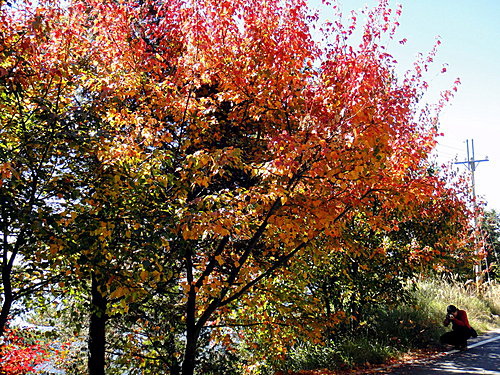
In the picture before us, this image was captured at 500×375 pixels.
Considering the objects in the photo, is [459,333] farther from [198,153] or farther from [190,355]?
[198,153]

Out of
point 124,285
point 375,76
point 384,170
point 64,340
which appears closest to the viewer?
point 124,285

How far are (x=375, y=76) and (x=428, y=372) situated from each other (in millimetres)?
6010

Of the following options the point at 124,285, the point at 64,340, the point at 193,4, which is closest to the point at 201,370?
the point at 64,340

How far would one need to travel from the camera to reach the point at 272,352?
28.8ft

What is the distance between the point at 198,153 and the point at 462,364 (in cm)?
768

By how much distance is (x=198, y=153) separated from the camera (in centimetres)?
534

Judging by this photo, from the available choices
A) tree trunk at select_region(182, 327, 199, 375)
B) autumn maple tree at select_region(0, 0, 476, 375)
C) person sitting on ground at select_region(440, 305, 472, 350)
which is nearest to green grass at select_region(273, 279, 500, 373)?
person sitting on ground at select_region(440, 305, 472, 350)

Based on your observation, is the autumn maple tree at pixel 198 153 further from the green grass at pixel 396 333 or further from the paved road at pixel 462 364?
the paved road at pixel 462 364

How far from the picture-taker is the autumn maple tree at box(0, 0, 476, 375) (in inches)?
202

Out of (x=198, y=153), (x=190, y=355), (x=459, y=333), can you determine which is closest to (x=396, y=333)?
(x=459, y=333)

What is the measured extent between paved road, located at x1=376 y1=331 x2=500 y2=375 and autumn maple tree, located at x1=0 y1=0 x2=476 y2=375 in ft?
8.44

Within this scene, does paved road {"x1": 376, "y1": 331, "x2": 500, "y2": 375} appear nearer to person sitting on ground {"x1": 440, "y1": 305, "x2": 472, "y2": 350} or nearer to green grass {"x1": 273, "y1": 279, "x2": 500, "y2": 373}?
person sitting on ground {"x1": 440, "y1": 305, "x2": 472, "y2": 350}

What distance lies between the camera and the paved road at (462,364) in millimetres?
8555

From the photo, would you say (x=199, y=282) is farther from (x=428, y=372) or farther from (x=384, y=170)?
(x=428, y=372)
